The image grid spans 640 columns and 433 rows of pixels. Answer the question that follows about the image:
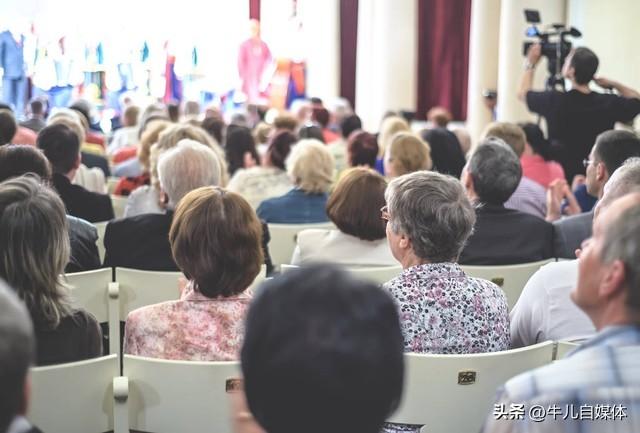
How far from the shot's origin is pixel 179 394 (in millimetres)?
2418

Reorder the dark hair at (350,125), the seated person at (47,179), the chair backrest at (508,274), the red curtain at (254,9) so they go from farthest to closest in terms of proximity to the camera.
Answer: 1. the red curtain at (254,9)
2. the dark hair at (350,125)
3. the seated person at (47,179)
4. the chair backrest at (508,274)

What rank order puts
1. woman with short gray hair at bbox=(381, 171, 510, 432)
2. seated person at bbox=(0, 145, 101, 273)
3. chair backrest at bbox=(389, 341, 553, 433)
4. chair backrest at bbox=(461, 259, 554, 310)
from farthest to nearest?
seated person at bbox=(0, 145, 101, 273)
chair backrest at bbox=(461, 259, 554, 310)
woman with short gray hair at bbox=(381, 171, 510, 432)
chair backrest at bbox=(389, 341, 553, 433)

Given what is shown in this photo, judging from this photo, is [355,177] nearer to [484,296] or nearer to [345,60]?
[484,296]

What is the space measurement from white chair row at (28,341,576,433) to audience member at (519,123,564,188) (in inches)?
139

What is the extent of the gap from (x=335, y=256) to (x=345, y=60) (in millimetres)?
11164

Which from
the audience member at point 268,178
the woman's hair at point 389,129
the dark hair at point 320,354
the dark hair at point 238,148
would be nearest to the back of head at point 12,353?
the dark hair at point 320,354

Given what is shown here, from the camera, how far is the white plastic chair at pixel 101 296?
338 centimetres

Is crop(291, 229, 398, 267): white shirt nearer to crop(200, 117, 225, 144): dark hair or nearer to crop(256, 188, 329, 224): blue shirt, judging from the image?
crop(256, 188, 329, 224): blue shirt

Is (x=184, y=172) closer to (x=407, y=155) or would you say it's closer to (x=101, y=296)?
(x=101, y=296)

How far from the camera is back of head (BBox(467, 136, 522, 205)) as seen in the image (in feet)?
13.2

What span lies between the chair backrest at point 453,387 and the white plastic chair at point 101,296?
52.0 inches

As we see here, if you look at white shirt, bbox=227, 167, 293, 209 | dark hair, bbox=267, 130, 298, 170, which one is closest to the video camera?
dark hair, bbox=267, 130, 298, 170

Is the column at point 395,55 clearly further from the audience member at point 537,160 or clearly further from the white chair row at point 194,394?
the white chair row at point 194,394

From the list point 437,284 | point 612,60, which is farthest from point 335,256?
point 612,60
